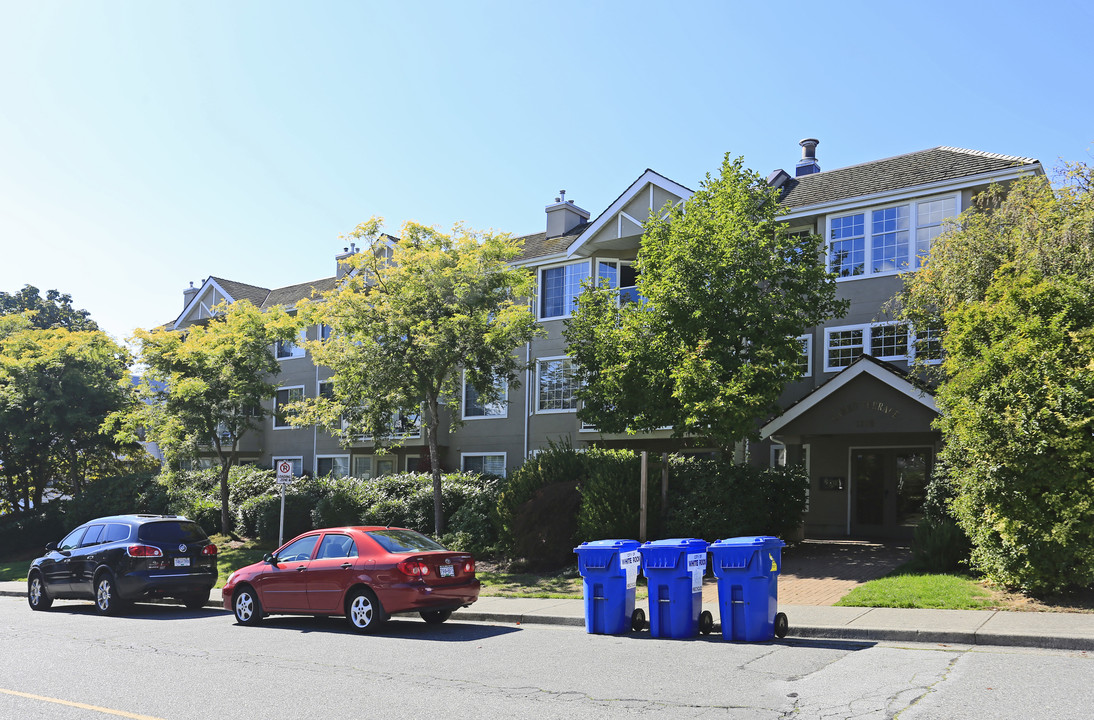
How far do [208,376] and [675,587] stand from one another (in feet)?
58.6

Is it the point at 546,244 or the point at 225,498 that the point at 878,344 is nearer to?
the point at 546,244

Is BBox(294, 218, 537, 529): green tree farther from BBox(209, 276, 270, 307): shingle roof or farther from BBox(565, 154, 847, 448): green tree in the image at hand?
BBox(209, 276, 270, 307): shingle roof

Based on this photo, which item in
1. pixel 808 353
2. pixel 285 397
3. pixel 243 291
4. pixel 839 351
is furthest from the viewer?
pixel 243 291

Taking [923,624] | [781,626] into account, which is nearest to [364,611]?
[781,626]

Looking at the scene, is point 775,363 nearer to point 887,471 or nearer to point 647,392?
point 647,392

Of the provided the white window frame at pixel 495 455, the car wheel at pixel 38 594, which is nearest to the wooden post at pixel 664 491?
the white window frame at pixel 495 455

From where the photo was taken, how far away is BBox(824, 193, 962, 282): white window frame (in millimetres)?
20031

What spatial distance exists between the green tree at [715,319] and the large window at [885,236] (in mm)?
2826

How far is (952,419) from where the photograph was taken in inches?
486

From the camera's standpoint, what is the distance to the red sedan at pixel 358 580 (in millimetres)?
11352

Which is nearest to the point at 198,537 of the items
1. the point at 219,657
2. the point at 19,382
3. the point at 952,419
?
the point at 219,657

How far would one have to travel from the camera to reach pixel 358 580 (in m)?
11.6

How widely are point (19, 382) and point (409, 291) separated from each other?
52.9ft

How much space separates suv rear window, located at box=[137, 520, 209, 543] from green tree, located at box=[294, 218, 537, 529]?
541 centimetres
